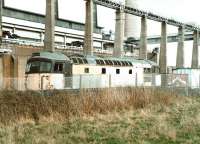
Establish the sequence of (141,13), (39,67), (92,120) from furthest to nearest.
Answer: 1. (141,13)
2. (39,67)
3. (92,120)

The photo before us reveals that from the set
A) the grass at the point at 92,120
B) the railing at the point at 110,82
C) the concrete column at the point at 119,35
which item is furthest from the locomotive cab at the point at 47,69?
the concrete column at the point at 119,35

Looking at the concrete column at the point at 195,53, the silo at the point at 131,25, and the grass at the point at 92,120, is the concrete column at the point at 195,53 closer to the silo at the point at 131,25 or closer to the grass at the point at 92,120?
the silo at the point at 131,25

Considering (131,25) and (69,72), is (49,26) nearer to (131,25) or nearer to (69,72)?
(69,72)

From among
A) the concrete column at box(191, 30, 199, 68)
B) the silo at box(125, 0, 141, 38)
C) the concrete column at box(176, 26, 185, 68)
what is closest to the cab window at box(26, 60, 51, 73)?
the concrete column at box(176, 26, 185, 68)

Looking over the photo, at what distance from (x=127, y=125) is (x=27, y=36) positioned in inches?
3412

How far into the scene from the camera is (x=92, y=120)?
21.6 meters

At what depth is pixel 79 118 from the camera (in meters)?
21.9

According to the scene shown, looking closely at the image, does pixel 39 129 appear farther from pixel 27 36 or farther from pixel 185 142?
pixel 27 36

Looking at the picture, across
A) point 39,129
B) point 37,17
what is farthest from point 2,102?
point 37,17

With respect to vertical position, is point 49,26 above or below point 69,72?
above

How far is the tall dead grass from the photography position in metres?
20.6

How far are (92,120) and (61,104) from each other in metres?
2.02

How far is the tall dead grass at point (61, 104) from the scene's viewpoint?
67.7 feet

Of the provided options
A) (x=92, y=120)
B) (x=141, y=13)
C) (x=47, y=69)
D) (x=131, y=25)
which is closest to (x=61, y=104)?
(x=92, y=120)
